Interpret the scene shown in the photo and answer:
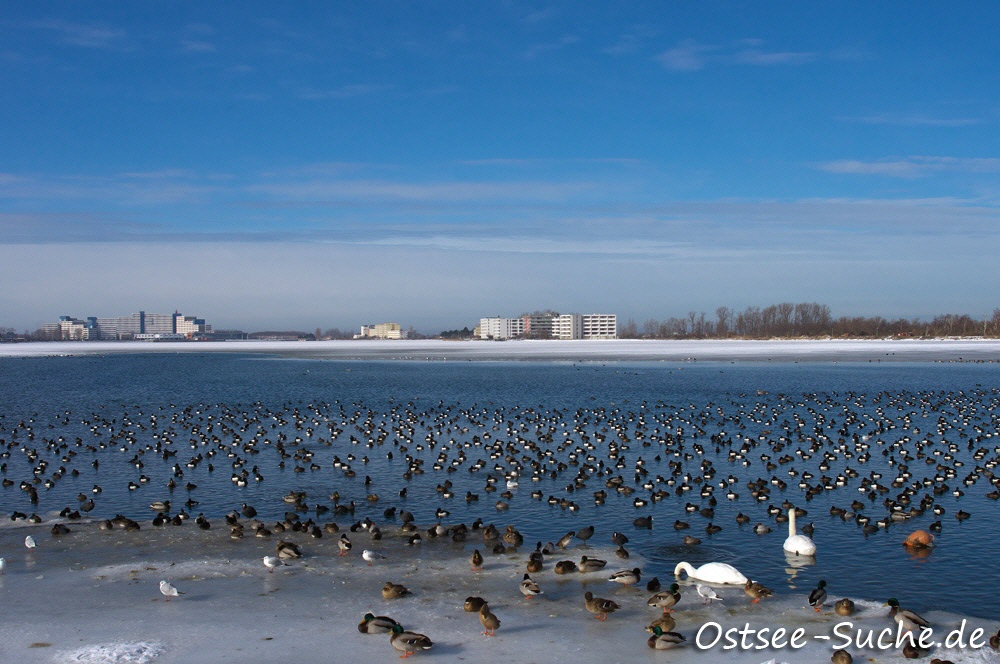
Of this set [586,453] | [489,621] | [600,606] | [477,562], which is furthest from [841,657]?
[586,453]

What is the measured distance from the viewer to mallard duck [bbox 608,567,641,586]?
1314 cm

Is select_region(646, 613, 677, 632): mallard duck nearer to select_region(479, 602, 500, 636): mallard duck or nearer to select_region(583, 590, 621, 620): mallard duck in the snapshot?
select_region(583, 590, 621, 620): mallard duck

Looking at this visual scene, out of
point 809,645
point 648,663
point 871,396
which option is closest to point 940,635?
point 809,645

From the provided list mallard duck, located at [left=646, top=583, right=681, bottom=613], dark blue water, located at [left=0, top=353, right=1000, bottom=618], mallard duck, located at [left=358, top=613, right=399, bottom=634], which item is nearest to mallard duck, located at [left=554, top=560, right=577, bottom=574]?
dark blue water, located at [left=0, top=353, right=1000, bottom=618]

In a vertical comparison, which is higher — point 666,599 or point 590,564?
point 666,599

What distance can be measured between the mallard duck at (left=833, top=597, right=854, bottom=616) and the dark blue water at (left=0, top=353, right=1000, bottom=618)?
131cm

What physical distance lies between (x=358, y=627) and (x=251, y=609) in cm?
187

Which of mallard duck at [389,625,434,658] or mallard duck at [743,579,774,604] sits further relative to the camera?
mallard duck at [743,579,774,604]

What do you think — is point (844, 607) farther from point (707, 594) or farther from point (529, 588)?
point (529, 588)

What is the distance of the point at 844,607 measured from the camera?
11.7 metres

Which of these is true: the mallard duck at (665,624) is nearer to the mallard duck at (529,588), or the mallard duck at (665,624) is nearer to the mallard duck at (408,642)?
the mallard duck at (529,588)

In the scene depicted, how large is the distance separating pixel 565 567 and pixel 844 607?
4.36 meters

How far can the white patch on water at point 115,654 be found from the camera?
1019 centimetres

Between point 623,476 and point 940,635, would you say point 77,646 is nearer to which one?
point 940,635
